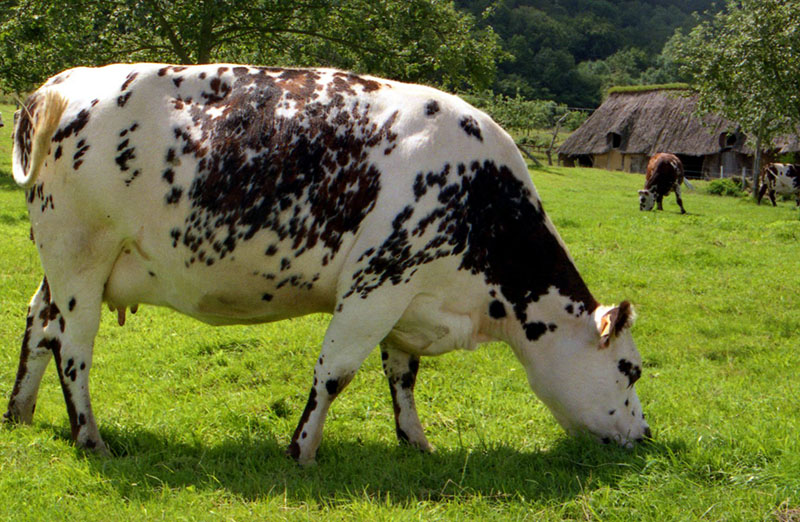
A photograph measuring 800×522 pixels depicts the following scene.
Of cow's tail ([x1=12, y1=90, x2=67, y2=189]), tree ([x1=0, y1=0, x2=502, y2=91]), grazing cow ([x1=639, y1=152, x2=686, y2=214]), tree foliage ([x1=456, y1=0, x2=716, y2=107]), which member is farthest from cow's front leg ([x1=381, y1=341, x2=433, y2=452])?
tree foliage ([x1=456, y1=0, x2=716, y2=107])

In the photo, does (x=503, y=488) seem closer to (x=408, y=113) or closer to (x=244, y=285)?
(x=244, y=285)

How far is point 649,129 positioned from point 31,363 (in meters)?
48.4

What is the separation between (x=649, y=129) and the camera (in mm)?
49219

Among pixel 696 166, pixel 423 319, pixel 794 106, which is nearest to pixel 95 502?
pixel 423 319

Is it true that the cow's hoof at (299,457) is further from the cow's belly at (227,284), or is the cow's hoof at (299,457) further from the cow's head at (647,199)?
the cow's head at (647,199)

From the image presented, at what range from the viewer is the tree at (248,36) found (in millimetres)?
15203

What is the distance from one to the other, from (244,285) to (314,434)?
95 cm

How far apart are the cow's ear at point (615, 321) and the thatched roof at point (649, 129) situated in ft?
140

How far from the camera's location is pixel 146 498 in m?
4.07

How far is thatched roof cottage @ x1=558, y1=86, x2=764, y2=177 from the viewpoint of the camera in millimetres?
45094

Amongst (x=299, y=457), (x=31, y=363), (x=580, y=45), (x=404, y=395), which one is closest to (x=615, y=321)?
(x=404, y=395)

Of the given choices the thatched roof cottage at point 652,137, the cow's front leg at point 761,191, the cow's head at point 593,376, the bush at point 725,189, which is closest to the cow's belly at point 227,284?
the cow's head at point 593,376

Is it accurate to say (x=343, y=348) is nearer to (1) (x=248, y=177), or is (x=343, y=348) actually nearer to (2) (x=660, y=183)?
(1) (x=248, y=177)

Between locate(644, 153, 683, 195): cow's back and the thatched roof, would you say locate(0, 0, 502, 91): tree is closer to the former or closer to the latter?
locate(644, 153, 683, 195): cow's back
